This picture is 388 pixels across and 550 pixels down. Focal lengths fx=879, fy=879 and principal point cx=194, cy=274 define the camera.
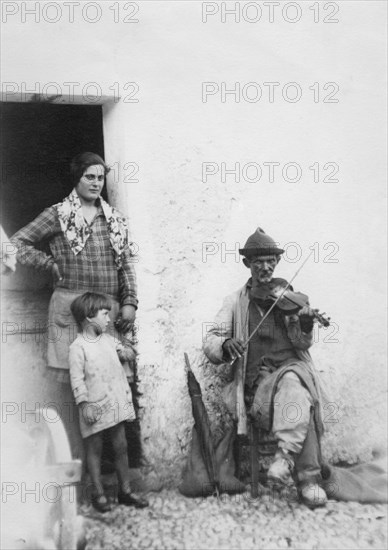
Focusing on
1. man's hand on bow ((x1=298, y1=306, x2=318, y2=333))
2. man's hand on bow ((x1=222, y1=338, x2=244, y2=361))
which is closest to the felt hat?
man's hand on bow ((x1=298, y1=306, x2=318, y2=333))

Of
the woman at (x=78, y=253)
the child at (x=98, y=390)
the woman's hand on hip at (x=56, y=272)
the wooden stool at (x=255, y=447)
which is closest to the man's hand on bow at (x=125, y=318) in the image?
the woman at (x=78, y=253)

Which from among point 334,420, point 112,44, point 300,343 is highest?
point 112,44

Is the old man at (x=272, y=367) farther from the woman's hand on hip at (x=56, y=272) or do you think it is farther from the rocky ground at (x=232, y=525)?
the woman's hand on hip at (x=56, y=272)

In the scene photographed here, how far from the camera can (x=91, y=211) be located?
527 centimetres

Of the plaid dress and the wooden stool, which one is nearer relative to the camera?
the plaid dress

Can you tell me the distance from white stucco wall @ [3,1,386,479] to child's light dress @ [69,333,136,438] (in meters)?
0.30

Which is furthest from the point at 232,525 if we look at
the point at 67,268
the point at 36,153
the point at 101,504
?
the point at 36,153

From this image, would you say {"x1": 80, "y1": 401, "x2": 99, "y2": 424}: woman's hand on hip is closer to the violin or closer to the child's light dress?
the child's light dress

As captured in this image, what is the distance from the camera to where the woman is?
5.18 m

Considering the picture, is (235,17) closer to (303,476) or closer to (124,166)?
(124,166)

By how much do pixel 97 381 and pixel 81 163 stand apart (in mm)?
1291

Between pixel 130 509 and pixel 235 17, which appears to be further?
pixel 235 17

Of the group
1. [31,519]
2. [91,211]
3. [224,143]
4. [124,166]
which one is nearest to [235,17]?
[224,143]

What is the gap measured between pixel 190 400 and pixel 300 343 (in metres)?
0.76
